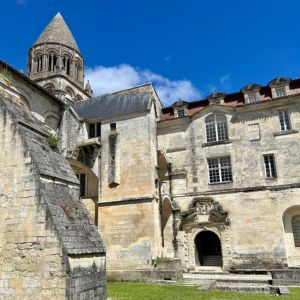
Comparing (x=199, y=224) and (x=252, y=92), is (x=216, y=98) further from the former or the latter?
(x=199, y=224)

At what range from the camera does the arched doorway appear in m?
18.2

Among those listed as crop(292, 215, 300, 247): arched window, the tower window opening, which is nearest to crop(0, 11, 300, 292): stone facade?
crop(292, 215, 300, 247): arched window

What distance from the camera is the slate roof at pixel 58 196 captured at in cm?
704

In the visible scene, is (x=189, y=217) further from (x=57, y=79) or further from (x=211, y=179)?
(x=57, y=79)

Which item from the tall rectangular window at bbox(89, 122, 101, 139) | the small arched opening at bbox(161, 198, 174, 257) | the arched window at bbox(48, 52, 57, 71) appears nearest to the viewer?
the small arched opening at bbox(161, 198, 174, 257)

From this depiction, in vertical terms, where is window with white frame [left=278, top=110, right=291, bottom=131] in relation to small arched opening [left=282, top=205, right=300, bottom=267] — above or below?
above

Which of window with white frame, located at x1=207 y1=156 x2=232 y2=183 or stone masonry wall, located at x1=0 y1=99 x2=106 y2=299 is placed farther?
window with white frame, located at x1=207 y1=156 x2=232 y2=183

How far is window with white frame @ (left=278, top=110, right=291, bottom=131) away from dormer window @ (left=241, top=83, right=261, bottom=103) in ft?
5.43

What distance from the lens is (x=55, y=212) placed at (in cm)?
716

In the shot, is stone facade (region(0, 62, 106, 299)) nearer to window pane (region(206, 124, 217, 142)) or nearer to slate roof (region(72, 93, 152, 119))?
slate roof (region(72, 93, 152, 119))

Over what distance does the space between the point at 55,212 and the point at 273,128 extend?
13.9 metres

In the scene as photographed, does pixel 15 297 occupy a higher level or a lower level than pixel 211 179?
lower

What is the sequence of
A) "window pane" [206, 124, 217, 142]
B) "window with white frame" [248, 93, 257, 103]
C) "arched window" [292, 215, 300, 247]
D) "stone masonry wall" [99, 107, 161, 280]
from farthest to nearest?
"window pane" [206, 124, 217, 142]
"window with white frame" [248, 93, 257, 103]
"arched window" [292, 215, 300, 247]
"stone masonry wall" [99, 107, 161, 280]

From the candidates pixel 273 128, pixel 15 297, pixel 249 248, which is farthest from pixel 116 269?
pixel 273 128
